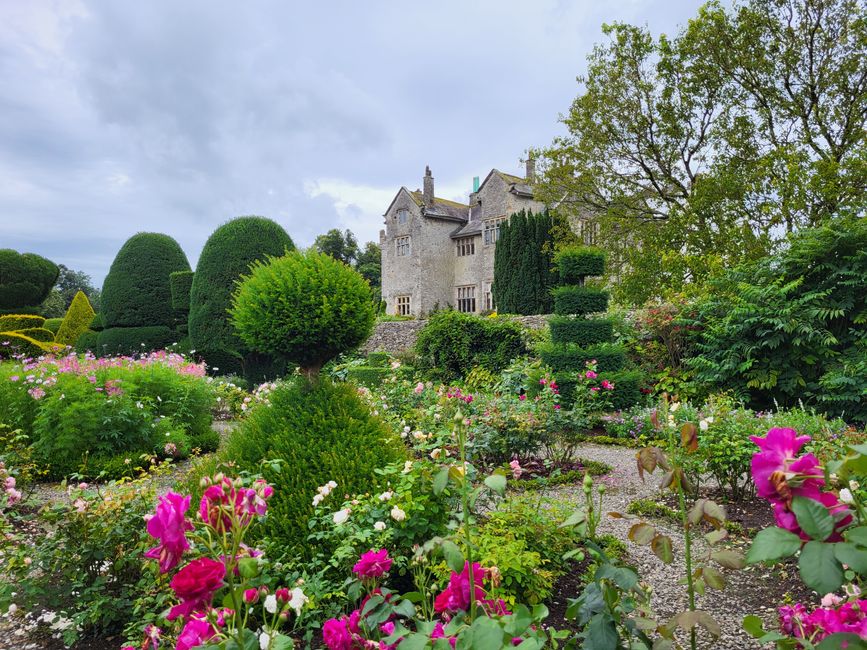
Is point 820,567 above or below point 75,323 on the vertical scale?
below

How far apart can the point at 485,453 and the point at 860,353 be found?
623cm

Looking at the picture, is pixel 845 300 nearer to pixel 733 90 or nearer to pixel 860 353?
pixel 860 353

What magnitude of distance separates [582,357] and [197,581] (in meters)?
8.90

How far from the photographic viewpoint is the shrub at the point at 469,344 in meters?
12.4

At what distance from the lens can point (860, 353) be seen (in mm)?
8281

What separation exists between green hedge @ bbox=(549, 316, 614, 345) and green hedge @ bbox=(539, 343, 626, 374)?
163 millimetres

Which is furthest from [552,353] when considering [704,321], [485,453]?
[485,453]

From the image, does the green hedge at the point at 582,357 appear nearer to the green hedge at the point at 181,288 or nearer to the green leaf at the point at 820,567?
the green leaf at the point at 820,567

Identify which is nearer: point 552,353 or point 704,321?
point 552,353

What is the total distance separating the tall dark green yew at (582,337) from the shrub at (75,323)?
1837 centimetres

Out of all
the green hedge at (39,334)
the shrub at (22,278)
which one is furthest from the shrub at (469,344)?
the shrub at (22,278)

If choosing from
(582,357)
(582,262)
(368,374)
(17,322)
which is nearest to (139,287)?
(17,322)

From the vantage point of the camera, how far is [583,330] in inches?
389

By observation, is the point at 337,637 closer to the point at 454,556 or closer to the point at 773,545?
the point at 454,556
